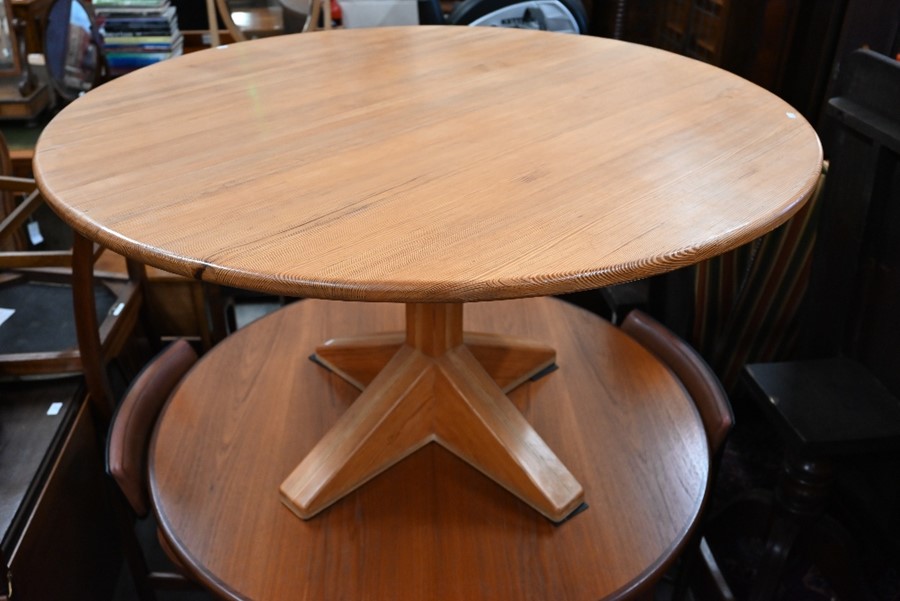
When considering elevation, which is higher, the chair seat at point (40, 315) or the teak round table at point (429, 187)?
the teak round table at point (429, 187)

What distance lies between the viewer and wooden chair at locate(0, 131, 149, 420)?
1373 mm

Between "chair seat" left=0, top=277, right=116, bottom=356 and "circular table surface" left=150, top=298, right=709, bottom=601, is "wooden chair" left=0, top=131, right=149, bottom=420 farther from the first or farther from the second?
"circular table surface" left=150, top=298, right=709, bottom=601

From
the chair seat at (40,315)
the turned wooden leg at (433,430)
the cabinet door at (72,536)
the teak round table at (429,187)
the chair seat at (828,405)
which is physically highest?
the teak round table at (429,187)

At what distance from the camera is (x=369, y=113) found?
1.11 metres

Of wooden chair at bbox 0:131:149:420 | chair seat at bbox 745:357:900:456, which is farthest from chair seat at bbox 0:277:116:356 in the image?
chair seat at bbox 745:357:900:456

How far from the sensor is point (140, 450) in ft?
3.63

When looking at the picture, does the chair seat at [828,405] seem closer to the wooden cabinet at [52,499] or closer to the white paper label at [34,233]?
the wooden cabinet at [52,499]

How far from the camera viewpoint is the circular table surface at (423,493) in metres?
0.94

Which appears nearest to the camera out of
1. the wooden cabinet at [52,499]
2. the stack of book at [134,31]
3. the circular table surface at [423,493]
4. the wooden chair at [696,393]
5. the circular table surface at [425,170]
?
the circular table surface at [425,170]

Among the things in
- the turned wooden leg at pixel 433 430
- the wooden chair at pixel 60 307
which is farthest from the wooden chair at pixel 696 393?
the wooden chair at pixel 60 307

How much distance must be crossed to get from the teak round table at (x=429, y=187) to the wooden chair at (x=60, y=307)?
392 millimetres

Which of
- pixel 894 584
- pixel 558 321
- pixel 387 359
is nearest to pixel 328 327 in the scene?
pixel 387 359

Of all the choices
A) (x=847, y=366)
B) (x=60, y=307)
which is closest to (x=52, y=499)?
(x=60, y=307)

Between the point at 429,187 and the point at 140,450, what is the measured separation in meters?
0.61
